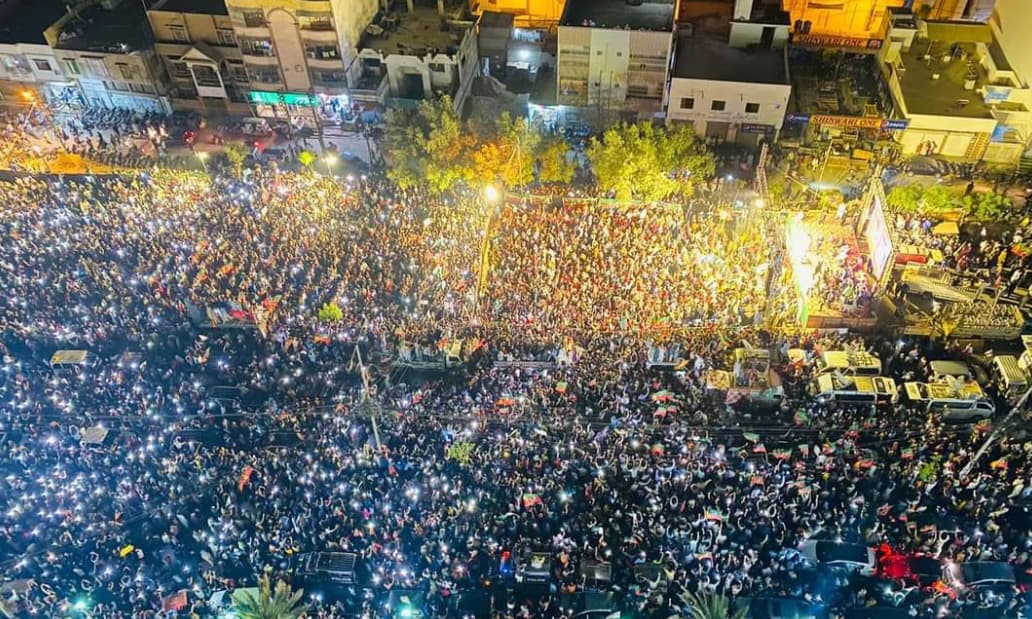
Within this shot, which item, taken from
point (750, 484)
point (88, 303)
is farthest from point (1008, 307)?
point (88, 303)

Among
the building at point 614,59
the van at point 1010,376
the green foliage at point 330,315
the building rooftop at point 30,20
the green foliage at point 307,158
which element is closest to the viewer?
the van at point 1010,376

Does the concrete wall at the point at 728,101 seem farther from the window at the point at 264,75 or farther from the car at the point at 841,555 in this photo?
the car at the point at 841,555

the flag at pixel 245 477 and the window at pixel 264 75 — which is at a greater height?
the window at pixel 264 75

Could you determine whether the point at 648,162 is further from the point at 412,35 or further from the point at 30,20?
the point at 30,20

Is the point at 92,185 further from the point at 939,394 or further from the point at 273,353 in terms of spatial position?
the point at 939,394


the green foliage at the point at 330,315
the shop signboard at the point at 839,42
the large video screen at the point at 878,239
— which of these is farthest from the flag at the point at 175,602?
the shop signboard at the point at 839,42
